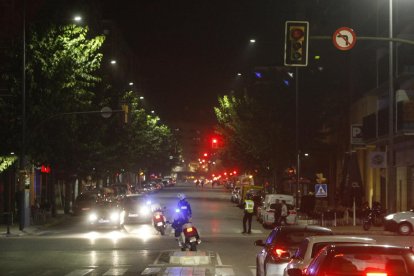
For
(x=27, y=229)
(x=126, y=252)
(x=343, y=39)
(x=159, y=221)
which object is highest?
(x=343, y=39)

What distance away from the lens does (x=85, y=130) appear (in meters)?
52.3

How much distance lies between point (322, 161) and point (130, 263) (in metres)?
50.6

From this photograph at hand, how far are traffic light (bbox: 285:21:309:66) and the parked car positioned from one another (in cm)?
2036

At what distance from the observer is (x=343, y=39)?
2167 centimetres

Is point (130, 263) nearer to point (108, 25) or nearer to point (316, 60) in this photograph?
point (316, 60)

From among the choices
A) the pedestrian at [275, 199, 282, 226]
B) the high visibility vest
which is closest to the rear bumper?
the pedestrian at [275, 199, 282, 226]

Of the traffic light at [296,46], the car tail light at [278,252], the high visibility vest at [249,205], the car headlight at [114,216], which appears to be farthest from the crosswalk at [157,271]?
the car headlight at [114,216]

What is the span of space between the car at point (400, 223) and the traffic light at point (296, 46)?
1602 cm

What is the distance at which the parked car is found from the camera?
40.4 meters

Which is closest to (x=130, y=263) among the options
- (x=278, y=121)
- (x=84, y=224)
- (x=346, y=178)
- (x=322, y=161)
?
(x=84, y=224)

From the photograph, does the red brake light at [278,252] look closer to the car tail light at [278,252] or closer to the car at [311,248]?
the car tail light at [278,252]

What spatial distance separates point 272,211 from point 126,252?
15.0m

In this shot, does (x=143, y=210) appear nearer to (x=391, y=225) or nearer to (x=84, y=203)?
(x=84, y=203)

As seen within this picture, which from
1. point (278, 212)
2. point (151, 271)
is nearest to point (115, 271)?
point (151, 271)
